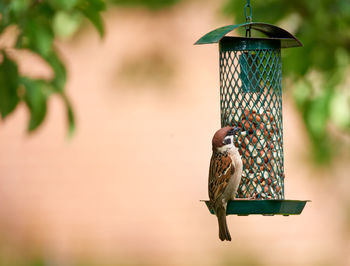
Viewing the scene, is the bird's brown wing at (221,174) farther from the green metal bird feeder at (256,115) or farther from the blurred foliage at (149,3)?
the blurred foliage at (149,3)

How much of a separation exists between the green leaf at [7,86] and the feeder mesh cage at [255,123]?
1456mm

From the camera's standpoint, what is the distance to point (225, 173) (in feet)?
16.9

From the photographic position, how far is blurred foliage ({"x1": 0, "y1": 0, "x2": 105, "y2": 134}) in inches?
192

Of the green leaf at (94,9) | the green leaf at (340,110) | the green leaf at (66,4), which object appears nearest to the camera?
the green leaf at (66,4)

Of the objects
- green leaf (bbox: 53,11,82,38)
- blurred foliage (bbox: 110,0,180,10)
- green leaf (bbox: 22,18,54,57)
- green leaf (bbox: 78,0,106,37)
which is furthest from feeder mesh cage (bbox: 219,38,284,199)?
blurred foliage (bbox: 110,0,180,10)

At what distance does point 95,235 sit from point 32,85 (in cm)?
859

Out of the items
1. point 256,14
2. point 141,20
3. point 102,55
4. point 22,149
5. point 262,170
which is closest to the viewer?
point 262,170

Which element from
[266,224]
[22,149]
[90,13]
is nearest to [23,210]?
[22,149]

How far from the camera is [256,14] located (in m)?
6.46

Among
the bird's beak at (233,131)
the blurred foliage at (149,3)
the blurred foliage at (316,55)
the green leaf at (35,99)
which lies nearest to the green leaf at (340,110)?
the blurred foliage at (316,55)

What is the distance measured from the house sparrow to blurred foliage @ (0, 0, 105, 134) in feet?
3.45

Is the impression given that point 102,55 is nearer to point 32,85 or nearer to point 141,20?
point 141,20

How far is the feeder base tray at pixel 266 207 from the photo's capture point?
16.0 feet

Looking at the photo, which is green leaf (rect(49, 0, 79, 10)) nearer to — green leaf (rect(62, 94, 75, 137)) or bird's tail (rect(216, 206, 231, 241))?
green leaf (rect(62, 94, 75, 137))
